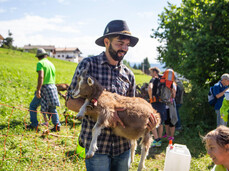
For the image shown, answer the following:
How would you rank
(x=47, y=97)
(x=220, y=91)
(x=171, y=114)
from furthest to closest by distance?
(x=171, y=114), (x=220, y=91), (x=47, y=97)

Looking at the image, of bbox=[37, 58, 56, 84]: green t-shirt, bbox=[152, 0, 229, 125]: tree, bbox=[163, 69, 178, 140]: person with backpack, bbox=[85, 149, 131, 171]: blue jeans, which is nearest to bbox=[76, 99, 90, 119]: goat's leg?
bbox=[85, 149, 131, 171]: blue jeans

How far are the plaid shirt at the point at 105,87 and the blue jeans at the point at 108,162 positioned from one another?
0.22ft

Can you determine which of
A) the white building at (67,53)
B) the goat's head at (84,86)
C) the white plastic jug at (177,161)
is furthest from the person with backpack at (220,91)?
the white building at (67,53)

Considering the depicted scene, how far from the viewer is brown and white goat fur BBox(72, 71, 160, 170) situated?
244 centimetres

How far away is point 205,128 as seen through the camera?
9.15m

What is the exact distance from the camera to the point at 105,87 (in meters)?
2.77

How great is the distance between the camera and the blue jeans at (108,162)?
2.46m

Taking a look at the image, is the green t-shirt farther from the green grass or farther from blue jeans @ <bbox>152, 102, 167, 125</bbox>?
blue jeans @ <bbox>152, 102, 167, 125</bbox>

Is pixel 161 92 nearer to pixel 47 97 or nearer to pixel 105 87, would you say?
pixel 47 97

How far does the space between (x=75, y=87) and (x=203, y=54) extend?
8808mm

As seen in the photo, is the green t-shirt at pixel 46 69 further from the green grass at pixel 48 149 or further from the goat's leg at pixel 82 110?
the goat's leg at pixel 82 110

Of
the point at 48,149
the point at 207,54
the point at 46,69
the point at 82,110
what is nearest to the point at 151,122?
the point at 82,110

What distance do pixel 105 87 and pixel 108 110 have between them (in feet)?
1.32

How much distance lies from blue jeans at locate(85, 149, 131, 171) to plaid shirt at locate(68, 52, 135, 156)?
0.07 meters
